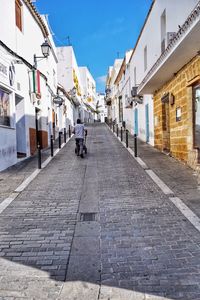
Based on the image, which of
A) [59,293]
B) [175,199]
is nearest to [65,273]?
[59,293]

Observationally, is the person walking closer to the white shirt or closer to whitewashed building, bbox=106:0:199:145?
the white shirt

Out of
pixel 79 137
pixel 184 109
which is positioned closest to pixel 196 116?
pixel 184 109

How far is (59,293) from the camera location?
131 inches

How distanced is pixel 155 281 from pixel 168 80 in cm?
1088

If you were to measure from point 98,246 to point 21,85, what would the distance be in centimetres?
1073

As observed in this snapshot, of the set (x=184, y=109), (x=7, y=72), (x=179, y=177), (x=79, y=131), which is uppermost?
(x=7, y=72)

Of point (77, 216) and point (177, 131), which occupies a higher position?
point (177, 131)

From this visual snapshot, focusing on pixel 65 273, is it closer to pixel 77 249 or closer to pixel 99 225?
pixel 77 249

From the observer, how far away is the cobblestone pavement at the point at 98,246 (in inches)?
134

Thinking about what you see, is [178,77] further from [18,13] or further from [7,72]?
[18,13]

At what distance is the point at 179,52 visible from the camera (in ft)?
30.3

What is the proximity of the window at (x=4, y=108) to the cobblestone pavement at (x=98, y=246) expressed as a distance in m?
4.31

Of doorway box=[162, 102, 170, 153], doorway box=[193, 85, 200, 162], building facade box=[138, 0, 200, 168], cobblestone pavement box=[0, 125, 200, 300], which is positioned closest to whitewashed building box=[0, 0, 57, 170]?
cobblestone pavement box=[0, 125, 200, 300]

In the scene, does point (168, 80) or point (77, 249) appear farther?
point (168, 80)
